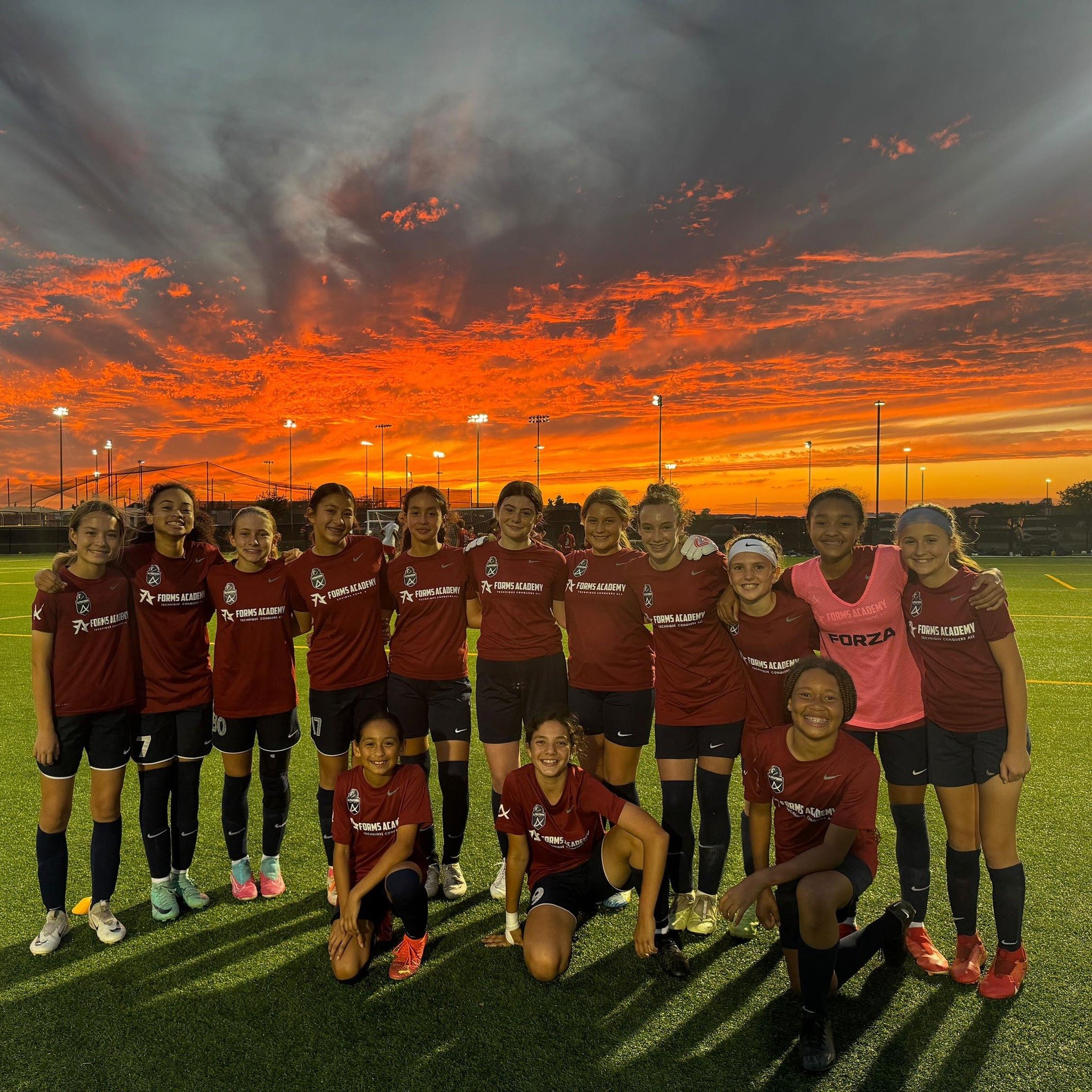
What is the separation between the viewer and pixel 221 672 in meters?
3.95

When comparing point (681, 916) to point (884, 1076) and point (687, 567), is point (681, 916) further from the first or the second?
point (687, 567)

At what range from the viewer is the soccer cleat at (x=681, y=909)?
3621 mm

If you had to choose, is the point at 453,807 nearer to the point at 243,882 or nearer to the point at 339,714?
the point at 339,714

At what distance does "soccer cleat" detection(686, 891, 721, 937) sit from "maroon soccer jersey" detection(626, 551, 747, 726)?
823mm

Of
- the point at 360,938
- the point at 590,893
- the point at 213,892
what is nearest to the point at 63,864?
the point at 213,892

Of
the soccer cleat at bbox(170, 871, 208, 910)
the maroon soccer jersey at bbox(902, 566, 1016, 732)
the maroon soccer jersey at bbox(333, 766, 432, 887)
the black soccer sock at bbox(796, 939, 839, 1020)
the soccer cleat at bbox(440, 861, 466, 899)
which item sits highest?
the maroon soccer jersey at bbox(902, 566, 1016, 732)

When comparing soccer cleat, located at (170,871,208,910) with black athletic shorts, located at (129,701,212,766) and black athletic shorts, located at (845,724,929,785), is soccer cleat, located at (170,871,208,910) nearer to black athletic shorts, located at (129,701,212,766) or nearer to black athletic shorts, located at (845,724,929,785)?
black athletic shorts, located at (129,701,212,766)

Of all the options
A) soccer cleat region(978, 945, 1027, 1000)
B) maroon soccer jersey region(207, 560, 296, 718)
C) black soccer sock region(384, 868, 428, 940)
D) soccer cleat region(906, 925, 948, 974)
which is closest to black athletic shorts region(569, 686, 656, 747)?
black soccer sock region(384, 868, 428, 940)

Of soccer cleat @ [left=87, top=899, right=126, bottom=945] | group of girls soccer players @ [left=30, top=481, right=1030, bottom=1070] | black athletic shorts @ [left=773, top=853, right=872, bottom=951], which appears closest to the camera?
black athletic shorts @ [left=773, top=853, right=872, bottom=951]

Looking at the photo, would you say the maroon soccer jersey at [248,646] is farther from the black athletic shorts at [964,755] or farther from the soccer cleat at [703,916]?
the black athletic shorts at [964,755]

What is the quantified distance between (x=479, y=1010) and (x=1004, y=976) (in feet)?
6.84

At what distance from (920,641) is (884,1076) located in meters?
1.62

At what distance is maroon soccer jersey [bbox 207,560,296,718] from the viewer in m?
3.92

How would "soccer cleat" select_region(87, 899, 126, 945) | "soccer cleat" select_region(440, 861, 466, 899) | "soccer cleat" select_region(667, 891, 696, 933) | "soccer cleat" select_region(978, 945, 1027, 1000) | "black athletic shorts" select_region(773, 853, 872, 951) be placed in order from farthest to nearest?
"soccer cleat" select_region(440, 861, 466, 899) < "soccer cleat" select_region(667, 891, 696, 933) < "soccer cleat" select_region(87, 899, 126, 945) < "soccer cleat" select_region(978, 945, 1027, 1000) < "black athletic shorts" select_region(773, 853, 872, 951)
